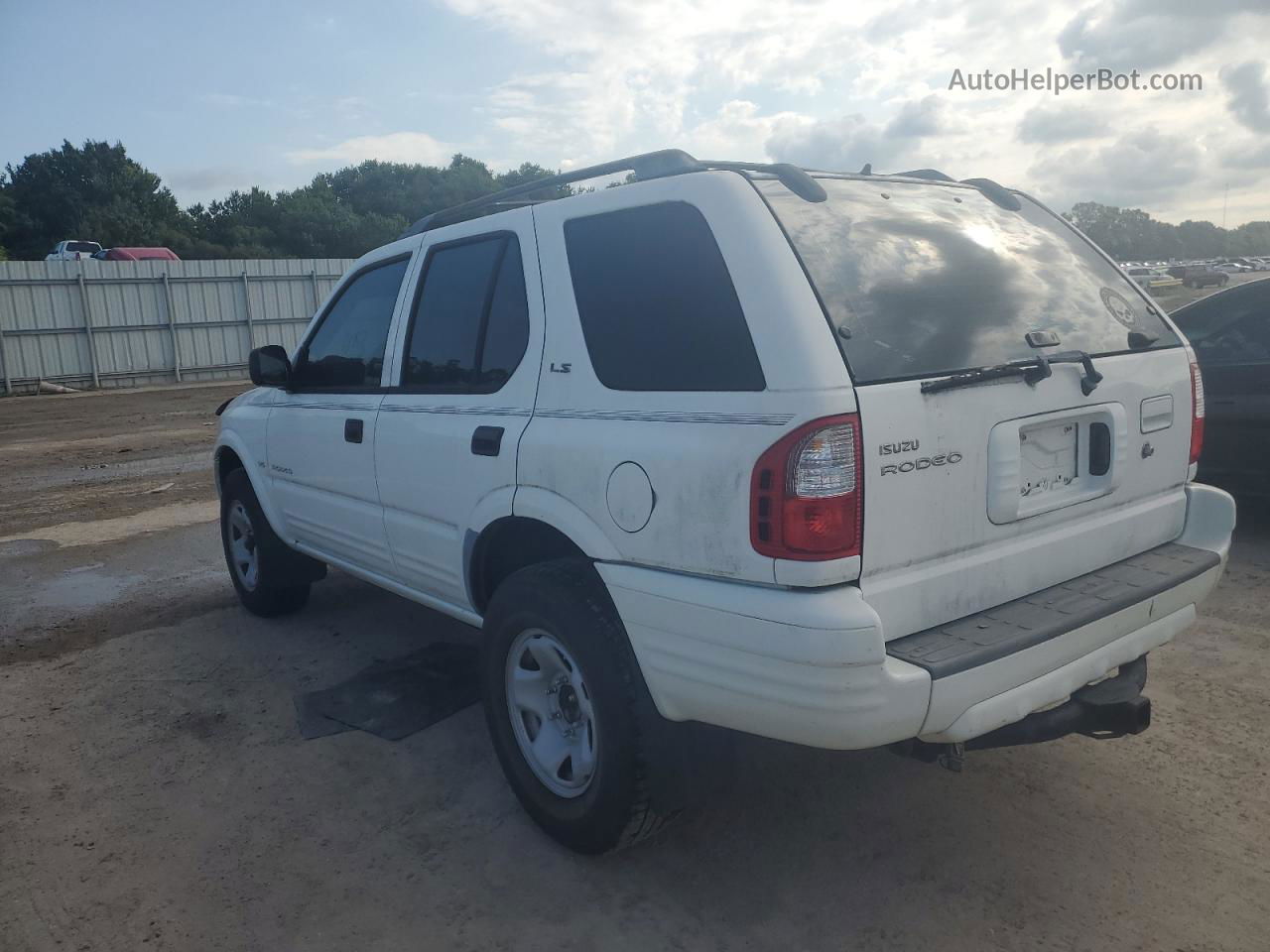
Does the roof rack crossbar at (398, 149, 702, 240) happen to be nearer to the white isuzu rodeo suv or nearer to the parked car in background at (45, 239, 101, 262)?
the white isuzu rodeo suv

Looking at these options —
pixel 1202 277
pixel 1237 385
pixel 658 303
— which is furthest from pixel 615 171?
pixel 1202 277

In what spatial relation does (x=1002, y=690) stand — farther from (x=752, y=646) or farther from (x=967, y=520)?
(x=752, y=646)

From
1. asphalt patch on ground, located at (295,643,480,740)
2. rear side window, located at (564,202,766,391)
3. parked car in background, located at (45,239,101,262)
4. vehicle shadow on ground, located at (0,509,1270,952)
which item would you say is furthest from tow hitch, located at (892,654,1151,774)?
parked car in background, located at (45,239,101,262)

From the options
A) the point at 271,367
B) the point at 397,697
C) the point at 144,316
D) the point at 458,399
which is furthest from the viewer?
the point at 144,316

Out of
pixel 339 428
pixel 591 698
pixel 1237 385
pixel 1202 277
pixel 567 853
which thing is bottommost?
pixel 567 853

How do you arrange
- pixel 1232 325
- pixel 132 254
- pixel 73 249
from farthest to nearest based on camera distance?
pixel 73 249
pixel 132 254
pixel 1232 325

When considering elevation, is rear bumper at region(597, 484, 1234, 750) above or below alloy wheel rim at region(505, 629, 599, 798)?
above

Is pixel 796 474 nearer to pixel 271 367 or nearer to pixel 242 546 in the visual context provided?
pixel 271 367

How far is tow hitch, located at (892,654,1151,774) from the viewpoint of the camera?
265 centimetres

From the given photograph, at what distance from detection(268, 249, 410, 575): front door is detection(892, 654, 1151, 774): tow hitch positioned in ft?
7.62

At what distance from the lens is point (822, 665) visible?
2301 millimetres

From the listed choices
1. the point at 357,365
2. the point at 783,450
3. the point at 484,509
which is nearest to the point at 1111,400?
the point at 783,450

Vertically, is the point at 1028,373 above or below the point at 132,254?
below

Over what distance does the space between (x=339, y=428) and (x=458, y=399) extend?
979 millimetres
